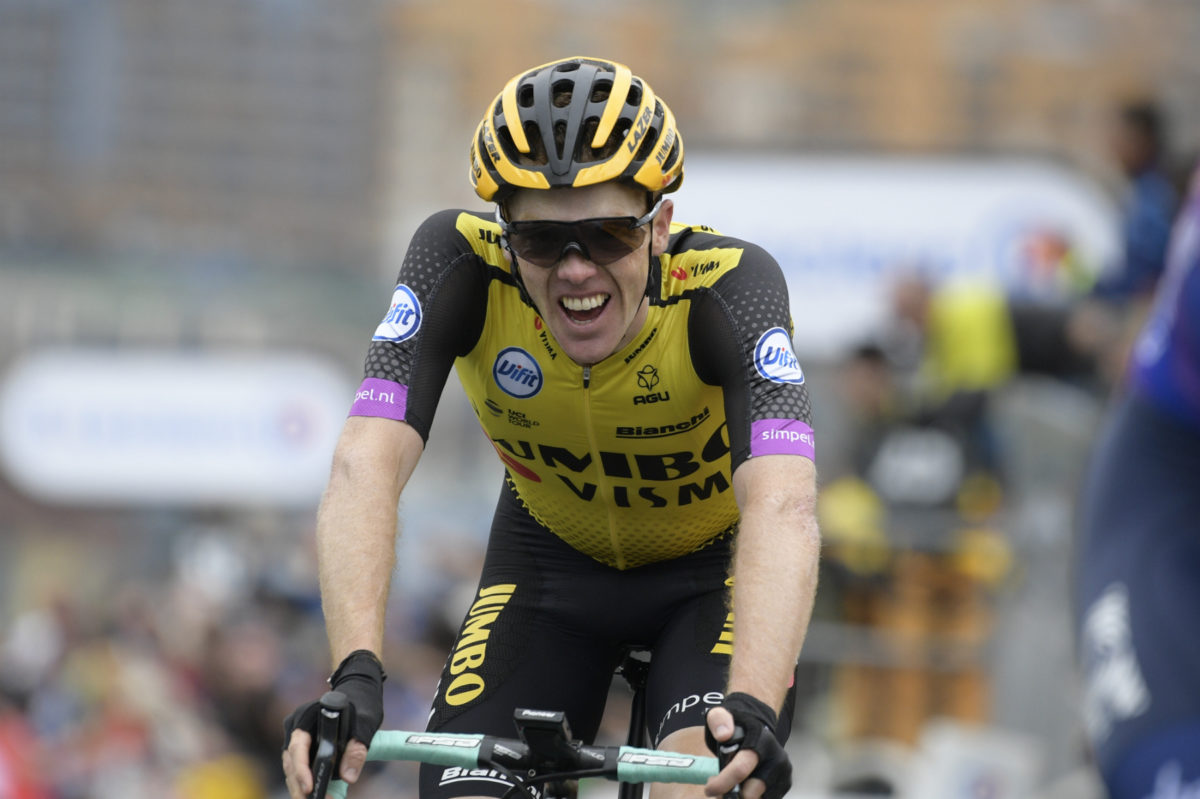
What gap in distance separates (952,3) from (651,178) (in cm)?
11931

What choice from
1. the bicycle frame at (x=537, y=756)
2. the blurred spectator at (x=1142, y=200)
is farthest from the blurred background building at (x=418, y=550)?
the bicycle frame at (x=537, y=756)

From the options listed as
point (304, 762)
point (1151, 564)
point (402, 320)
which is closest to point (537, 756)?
point (304, 762)

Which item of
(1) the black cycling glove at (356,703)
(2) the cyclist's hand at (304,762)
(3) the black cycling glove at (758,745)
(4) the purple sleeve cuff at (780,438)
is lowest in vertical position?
(2) the cyclist's hand at (304,762)

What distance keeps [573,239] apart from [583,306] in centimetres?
20

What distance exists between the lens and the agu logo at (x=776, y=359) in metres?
4.55

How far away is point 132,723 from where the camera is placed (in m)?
13.9

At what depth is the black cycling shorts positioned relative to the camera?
16.3ft

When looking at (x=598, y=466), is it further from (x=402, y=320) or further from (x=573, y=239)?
(x=573, y=239)

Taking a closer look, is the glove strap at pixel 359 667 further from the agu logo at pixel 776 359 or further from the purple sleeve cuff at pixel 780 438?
the agu logo at pixel 776 359

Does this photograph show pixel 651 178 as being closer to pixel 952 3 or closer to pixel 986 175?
pixel 986 175

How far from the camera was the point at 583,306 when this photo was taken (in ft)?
15.0

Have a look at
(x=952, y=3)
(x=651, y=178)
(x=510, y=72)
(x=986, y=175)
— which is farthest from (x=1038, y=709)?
(x=952, y=3)

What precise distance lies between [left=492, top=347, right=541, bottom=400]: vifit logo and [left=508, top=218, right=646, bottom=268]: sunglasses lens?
52 centimetres

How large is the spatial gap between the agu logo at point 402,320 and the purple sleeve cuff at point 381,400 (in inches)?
5.5
